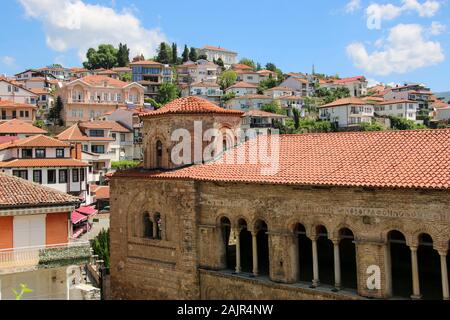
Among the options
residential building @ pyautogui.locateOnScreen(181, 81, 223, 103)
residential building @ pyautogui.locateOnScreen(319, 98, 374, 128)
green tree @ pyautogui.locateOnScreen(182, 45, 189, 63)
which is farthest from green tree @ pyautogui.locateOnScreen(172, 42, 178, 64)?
residential building @ pyautogui.locateOnScreen(319, 98, 374, 128)

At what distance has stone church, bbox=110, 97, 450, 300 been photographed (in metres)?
15.7

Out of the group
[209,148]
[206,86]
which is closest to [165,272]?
[209,148]

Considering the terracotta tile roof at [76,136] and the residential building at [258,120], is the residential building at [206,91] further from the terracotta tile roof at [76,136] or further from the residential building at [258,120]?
the terracotta tile roof at [76,136]

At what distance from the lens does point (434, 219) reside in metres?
14.7

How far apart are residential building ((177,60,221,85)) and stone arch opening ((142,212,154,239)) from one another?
3710 inches

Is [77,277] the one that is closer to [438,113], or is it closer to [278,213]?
[278,213]

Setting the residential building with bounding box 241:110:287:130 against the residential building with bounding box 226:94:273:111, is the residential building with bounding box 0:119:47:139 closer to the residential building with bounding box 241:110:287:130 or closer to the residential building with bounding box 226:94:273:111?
the residential building with bounding box 241:110:287:130

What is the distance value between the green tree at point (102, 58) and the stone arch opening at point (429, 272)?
117 m

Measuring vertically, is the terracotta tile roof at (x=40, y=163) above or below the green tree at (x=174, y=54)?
below

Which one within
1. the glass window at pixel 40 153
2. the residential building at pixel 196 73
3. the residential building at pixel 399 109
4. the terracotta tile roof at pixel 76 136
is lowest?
the glass window at pixel 40 153

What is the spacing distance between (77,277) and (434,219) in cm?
1466

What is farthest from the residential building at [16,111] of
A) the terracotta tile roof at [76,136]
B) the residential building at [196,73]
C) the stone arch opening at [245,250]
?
the stone arch opening at [245,250]

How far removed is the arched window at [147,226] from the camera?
2239cm

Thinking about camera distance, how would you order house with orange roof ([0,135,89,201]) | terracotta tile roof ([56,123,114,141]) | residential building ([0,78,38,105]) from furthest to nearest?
residential building ([0,78,38,105]), terracotta tile roof ([56,123,114,141]), house with orange roof ([0,135,89,201])
